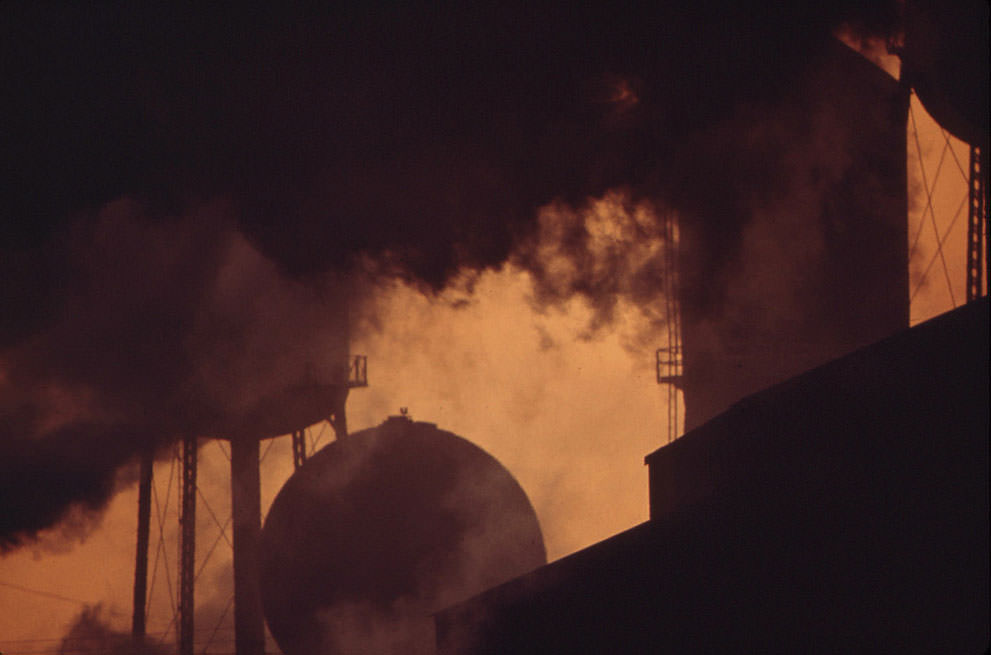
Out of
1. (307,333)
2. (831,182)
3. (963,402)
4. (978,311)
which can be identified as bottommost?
(963,402)

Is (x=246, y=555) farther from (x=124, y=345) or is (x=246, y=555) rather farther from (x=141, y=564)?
(x=124, y=345)

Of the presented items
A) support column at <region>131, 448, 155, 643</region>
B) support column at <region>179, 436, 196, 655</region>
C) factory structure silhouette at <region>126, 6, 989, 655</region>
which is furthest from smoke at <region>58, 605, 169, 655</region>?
support column at <region>179, 436, 196, 655</region>

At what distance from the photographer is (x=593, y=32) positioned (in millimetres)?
18297

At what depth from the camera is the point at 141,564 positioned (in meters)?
27.0

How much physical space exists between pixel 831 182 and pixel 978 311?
10114mm

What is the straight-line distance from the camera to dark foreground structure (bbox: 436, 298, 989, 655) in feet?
38.1

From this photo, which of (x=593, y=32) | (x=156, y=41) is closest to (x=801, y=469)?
(x=593, y=32)

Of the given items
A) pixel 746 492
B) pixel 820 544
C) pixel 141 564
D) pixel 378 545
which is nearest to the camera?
pixel 820 544

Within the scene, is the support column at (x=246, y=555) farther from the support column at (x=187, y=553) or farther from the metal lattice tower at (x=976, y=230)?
the metal lattice tower at (x=976, y=230)

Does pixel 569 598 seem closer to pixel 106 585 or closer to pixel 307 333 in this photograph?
pixel 307 333

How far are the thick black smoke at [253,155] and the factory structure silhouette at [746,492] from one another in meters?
2.66

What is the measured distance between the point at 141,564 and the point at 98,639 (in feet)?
6.09

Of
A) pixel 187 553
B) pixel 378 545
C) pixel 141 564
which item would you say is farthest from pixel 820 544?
pixel 141 564

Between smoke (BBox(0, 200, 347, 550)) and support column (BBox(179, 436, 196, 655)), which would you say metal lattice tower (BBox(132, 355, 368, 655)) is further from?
smoke (BBox(0, 200, 347, 550))
